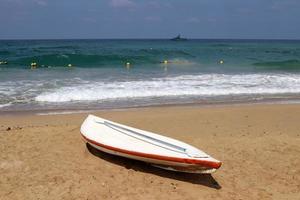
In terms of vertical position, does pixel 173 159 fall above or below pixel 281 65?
above

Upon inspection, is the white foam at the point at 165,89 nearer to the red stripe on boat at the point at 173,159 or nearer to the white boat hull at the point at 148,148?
the white boat hull at the point at 148,148

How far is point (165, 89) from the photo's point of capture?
16281 millimetres

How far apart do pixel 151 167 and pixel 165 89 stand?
9.41 metres

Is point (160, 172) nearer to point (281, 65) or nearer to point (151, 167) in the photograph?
point (151, 167)

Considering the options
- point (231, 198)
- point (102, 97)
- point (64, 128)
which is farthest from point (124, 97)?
point (231, 198)

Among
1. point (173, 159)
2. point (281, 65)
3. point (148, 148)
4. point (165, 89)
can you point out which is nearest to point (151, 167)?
point (148, 148)

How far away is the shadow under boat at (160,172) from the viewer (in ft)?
21.5

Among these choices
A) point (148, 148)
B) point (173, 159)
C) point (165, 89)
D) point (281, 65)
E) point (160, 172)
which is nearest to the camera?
point (173, 159)

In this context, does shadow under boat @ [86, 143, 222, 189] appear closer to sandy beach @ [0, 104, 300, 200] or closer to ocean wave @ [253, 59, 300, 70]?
sandy beach @ [0, 104, 300, 200]

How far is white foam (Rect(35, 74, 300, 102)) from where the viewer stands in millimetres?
14587

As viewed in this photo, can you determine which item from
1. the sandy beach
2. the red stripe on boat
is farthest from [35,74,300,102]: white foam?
the red stripe on boat

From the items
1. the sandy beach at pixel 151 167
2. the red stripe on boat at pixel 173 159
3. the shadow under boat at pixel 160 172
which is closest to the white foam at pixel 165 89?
the sandy beach at pixel 151 167

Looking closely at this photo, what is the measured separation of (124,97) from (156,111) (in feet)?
9.37

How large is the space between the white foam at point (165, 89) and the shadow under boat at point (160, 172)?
6.95 meters
